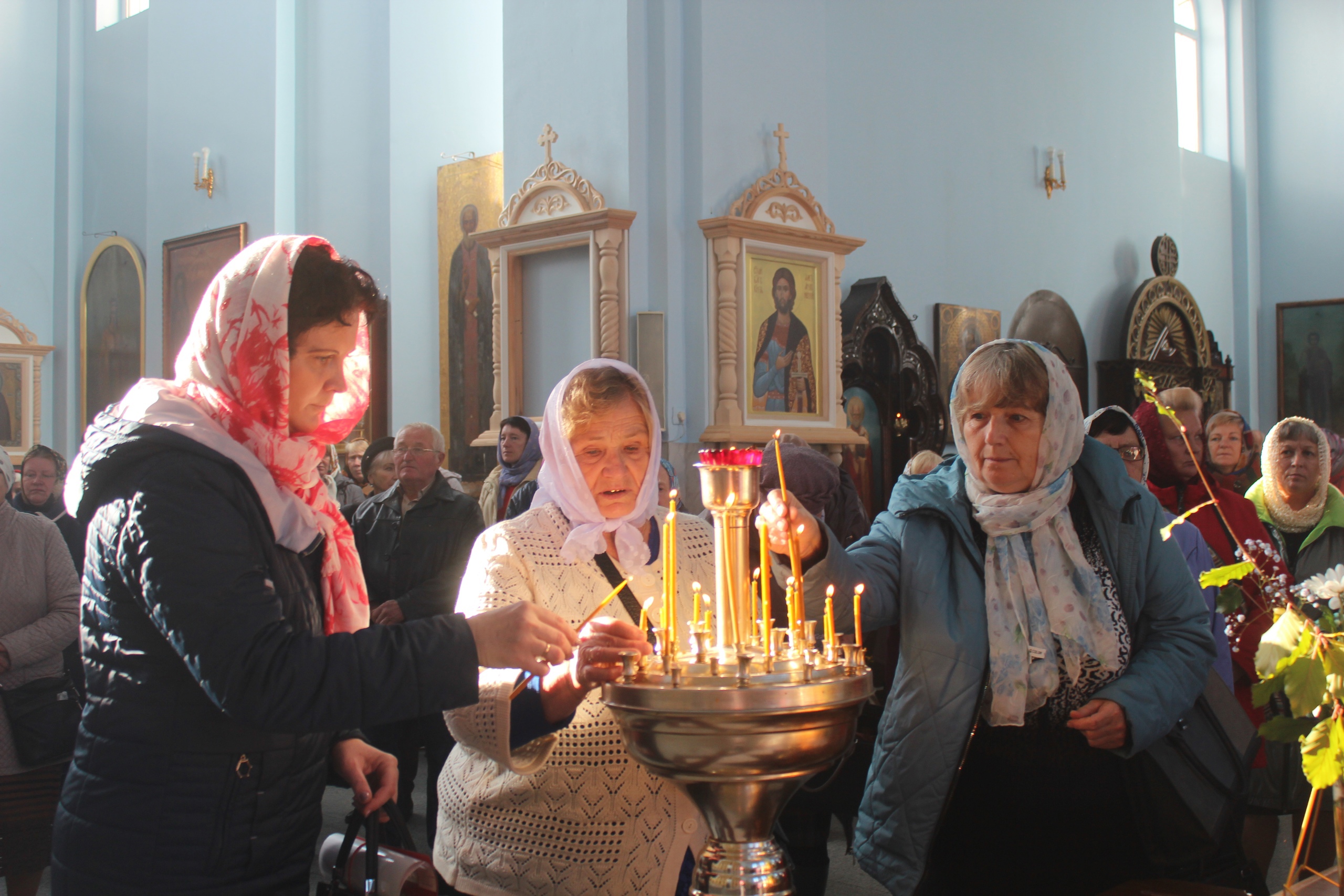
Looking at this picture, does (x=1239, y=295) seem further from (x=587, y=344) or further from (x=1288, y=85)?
(x=587, y=344)

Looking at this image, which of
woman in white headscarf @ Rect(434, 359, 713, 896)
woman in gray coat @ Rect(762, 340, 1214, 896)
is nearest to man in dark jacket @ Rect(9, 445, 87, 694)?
woman in white headscarf @ Rect(434, 359, 713, 896)

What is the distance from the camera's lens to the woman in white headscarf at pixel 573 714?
2.03 m

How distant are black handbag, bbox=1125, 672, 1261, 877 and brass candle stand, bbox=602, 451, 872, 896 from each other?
102 centimetres

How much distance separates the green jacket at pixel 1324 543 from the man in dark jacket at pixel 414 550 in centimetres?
321

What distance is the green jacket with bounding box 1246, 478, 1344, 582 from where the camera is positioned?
409 cm

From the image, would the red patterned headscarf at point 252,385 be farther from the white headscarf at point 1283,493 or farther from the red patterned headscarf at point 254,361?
the white headscarf at point 1283,493

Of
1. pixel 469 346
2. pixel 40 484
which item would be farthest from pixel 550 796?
pixel 469 346

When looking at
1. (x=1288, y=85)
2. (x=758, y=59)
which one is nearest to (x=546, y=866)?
(x=758, y=59)

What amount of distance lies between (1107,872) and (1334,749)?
81 centimetres

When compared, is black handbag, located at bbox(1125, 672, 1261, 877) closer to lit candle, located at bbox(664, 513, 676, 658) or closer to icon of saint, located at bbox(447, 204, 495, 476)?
lit candle, located at bbox(664, 513, 676, 658)

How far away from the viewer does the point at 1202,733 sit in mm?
2373

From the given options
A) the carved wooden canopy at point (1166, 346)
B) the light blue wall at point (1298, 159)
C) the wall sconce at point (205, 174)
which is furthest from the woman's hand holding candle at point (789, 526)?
the light blue wall at point (1298, 159)

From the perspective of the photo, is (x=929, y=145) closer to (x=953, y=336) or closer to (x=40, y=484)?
(x=953, y=336)

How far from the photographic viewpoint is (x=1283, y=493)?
4223 mm
